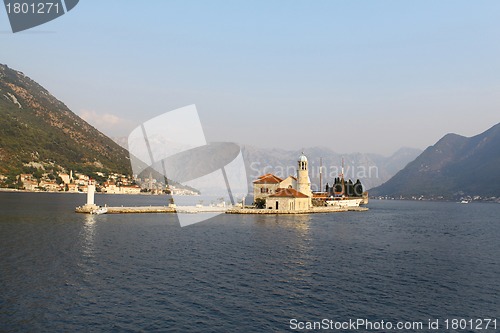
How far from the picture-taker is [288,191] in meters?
117

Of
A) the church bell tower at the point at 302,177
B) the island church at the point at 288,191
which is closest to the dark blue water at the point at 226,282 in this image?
the island church at the point at 288,191

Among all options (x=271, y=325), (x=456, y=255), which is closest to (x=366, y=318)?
(x=271, y=325)

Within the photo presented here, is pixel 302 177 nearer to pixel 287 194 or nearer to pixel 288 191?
pixel 288 191

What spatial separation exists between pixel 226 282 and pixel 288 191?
84.2 meters

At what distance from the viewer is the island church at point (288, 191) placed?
114062 mm

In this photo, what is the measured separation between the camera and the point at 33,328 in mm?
23016

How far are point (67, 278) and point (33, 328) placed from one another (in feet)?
37.1

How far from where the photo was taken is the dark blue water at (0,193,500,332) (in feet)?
84.2

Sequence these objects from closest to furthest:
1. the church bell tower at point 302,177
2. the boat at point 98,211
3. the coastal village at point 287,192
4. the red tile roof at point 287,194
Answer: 1. the boat at point 98,211
2. the coastal village at point 287,192
3. the red tile roof at point 287,194
4. the church bell tower at point 302,177

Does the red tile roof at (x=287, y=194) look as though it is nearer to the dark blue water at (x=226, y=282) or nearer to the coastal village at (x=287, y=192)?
the coastal village at (x=287, y=192)

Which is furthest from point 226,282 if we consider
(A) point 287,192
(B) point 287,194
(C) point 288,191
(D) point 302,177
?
(D) point 302,177

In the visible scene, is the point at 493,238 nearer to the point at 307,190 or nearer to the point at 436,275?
the point at 436,275

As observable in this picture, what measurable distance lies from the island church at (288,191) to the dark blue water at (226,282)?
52699 mm

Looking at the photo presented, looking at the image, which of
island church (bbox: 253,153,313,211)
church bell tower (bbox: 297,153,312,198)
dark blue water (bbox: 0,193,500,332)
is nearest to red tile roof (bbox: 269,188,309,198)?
island church (bbox: 253,153,313,211)
